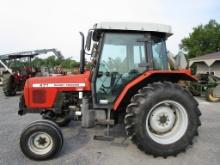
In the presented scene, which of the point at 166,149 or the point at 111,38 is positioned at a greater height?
the point at 111,38

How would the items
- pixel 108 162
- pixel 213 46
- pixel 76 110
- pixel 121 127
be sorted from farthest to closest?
pixel 213 46 → pixel 121 127 → pixel 76 110 → pixel 108 162

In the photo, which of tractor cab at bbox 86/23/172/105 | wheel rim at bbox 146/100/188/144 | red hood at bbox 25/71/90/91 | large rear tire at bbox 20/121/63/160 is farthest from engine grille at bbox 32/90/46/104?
wheel rim at bbox 146/100/188/144

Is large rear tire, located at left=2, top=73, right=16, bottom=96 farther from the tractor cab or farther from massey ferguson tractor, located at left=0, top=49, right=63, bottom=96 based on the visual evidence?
the tractor cab

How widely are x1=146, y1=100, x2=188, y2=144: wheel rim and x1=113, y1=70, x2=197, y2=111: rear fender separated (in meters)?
0.46

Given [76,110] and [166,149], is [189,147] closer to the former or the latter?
[166,149]

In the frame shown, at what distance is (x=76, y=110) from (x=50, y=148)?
3.07 feet

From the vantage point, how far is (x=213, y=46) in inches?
1588

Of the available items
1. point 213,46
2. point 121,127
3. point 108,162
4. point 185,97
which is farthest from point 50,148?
point 213,46

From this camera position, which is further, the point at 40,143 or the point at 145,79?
the point at 145,79

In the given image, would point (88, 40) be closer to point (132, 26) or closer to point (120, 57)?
point (120, 57)

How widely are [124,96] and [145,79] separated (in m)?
0.44

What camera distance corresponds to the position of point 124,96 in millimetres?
4031

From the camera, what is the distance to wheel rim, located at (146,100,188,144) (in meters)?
3.90

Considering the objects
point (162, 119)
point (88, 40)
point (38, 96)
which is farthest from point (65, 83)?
point (162, 119)
